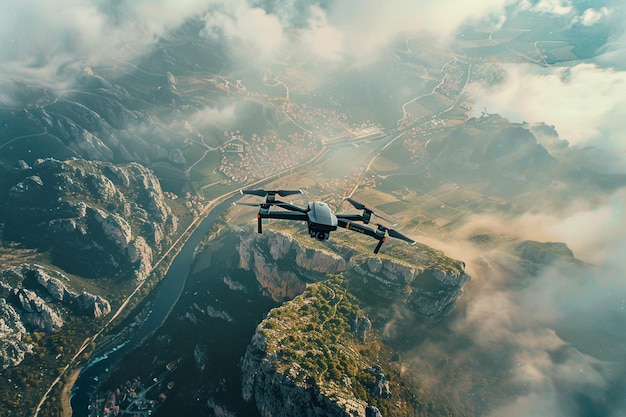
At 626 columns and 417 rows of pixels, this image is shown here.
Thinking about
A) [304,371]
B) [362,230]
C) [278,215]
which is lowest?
[304,371]

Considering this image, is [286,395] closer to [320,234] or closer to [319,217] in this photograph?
[320,234]

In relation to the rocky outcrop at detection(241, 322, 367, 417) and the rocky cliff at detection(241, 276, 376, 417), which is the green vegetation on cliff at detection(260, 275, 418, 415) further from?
the rocky outcrop at detection(241, 322, 367, 417)

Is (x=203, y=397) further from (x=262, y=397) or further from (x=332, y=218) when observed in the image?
(x=332, y=218)

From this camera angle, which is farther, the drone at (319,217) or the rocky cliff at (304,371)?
the rocky cliff at (304,371)

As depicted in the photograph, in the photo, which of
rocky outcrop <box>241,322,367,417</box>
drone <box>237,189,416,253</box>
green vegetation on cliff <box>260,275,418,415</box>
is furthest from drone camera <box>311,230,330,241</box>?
green vegetation on cliff <box>260,275,418,415</box>

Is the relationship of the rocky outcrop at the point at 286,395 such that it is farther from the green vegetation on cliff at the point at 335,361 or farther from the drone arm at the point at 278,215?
the drone arm at the point at 278,215

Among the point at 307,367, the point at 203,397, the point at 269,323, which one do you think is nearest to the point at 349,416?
the point at 307,367

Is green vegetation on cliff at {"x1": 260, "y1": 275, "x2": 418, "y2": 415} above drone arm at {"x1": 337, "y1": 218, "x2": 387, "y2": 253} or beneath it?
beneath

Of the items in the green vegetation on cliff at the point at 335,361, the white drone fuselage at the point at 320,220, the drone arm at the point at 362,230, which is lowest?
the green vegetation on cliff at the point at 335,361

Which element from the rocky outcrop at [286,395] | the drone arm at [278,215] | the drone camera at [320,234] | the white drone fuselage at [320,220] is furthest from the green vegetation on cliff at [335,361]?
the drone arm at [278,215]

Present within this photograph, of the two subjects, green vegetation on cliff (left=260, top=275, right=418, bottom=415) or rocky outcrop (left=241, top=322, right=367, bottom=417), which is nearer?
rocky outcrop (left=241, top=322, right=367, bottom=417)

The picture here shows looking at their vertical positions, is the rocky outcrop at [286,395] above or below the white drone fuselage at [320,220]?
below

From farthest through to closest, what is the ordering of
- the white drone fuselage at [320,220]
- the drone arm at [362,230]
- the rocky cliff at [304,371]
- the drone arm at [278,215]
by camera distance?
the rocky cliff at [304,371] → the drone arm at [362,230] → the drone arm at [278,215] → the white drone fuselage at [320,220]

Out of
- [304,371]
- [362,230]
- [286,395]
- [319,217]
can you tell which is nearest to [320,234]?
[319,217]
